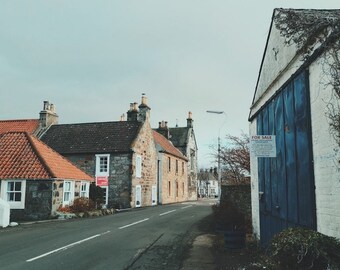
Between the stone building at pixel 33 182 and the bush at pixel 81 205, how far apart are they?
0.45m

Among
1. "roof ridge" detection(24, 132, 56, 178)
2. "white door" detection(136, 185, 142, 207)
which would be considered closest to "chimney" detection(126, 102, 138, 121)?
"white door" detection(136, 185, 142, 207)

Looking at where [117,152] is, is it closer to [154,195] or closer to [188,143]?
[154,195]

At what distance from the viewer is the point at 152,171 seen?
138ft

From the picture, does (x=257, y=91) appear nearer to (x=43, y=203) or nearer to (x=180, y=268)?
(x=180, y=268)

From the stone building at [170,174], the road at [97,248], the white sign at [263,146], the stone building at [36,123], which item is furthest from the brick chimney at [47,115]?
the white sign at [263,146]

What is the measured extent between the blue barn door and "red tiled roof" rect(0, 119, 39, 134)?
35.8 metres

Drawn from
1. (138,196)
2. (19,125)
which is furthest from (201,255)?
(19,125)

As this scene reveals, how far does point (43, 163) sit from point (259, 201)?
16867 mm

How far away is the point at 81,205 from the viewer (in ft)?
84.5

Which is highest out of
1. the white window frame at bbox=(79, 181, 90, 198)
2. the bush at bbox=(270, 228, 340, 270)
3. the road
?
the white window frame at bbox=(79, 181, 90, 198)

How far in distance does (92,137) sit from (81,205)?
13.9 metres

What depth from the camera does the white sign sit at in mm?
8766

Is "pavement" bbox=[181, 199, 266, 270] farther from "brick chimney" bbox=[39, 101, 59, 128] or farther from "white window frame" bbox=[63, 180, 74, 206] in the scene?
"brick chimney" bbox=[39, 101, 59, 128]

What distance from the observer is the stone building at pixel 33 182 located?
23219mm
